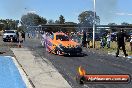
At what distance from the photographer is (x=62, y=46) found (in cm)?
2533

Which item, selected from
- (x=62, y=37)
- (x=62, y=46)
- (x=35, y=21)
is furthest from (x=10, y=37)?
(x=35, y=21)

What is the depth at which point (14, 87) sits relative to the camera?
474 inches

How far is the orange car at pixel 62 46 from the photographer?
24969 millimetres

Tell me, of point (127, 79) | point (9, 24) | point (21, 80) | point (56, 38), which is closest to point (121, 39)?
point (56, 38)

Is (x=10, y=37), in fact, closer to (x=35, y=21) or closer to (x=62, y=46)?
(x=62, y=46)

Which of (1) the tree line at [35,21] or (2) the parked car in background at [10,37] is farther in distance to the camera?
(1) the tree line at [35,21]

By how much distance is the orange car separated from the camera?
2497cm

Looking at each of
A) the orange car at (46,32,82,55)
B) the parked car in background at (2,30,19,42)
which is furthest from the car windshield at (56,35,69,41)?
the parked car in background at (2,30,19,42)

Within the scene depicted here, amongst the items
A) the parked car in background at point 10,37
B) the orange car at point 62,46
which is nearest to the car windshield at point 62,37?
the orange car at point 62,46

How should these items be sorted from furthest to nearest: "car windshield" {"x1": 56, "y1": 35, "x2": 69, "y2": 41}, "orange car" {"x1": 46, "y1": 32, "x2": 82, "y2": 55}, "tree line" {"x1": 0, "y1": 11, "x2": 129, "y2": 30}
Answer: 1. "tree line" {"x1": 0, "y1": 11, "x2": 129, "y2": 30}
2. "car windshield" {"x1": 56, "y1": 35, "x2": 69, "y2": 41}
3. "orange car" {"x1": 46, "y1": 32, "x2": 82, "y2": 55}

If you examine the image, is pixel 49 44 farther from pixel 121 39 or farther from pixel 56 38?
pixel 121 39

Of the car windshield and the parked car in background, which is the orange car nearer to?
the car windshield

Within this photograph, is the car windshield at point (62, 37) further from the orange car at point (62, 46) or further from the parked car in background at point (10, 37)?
the parked car in background at point (10, 37)

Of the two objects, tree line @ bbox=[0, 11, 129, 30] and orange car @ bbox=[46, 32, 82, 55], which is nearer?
orange car @ bbox=[46, 32, 82, 55]
